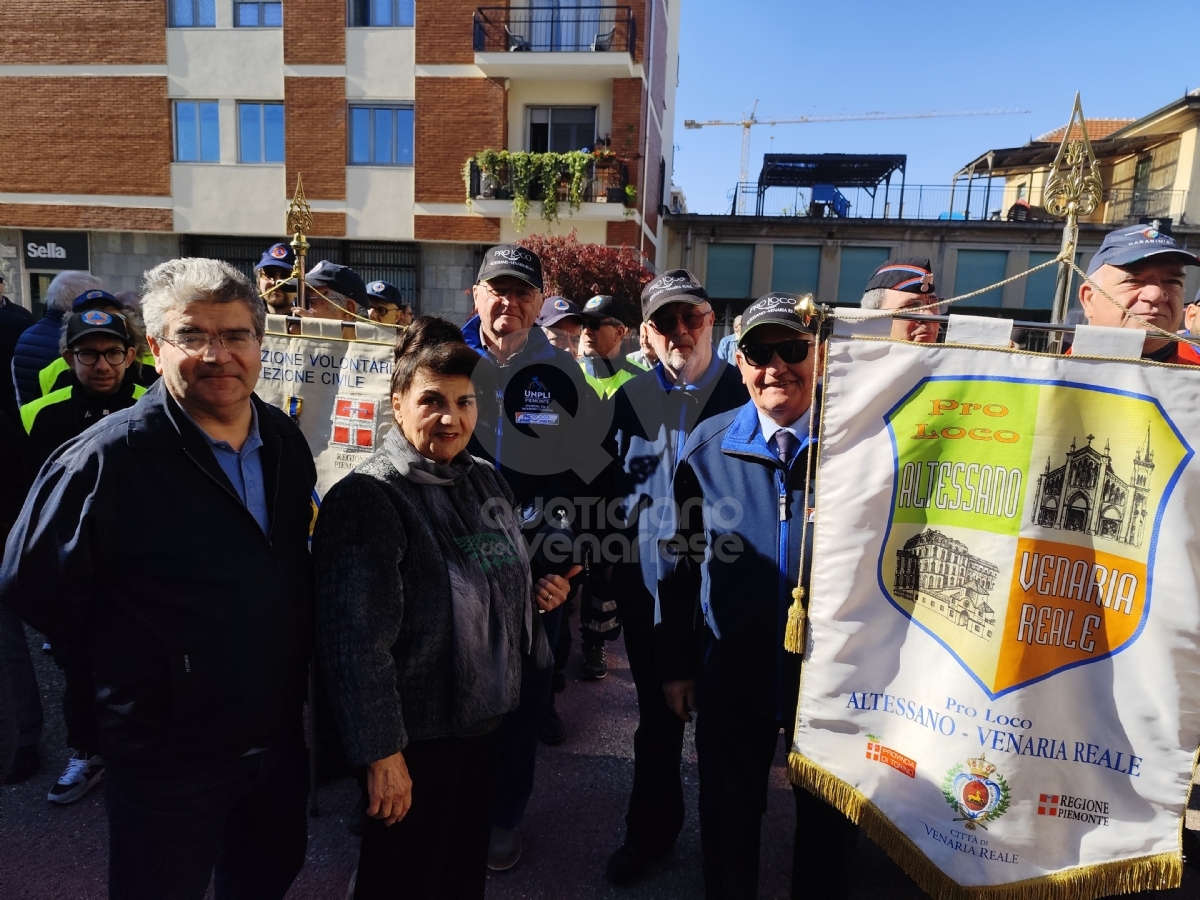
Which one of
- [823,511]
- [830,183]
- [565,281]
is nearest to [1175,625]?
[823,511]

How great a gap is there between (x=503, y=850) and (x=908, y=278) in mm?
3164

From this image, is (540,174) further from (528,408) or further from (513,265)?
(528,408)

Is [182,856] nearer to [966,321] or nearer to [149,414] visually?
[149,414]

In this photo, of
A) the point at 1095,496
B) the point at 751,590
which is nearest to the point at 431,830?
the point at 751,590

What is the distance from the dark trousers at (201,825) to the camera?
5.77 ft

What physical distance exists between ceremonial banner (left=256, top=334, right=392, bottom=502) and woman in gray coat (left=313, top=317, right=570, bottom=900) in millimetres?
1537

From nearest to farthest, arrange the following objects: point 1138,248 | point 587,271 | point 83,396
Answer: point 1138,248
point 83,396
point 587,271

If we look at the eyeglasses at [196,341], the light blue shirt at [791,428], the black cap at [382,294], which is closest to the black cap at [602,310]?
the black cap at [382,294]

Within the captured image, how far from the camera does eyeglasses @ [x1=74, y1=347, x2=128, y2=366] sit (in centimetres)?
321

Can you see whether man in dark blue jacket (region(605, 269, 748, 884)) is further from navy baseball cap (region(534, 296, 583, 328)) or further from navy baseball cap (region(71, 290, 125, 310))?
navy baseball cap (region(71, 290, 125, 310))

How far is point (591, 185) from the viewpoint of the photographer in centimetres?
1609

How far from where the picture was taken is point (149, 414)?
1.72m

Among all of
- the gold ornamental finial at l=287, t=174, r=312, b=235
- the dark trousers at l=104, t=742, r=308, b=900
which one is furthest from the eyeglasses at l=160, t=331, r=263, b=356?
the gold ornamental finial at l=287, t=174, r=312, b=235

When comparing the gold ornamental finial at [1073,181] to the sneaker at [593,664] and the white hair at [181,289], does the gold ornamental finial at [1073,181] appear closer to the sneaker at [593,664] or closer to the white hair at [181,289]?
the white hair at [181,289]
